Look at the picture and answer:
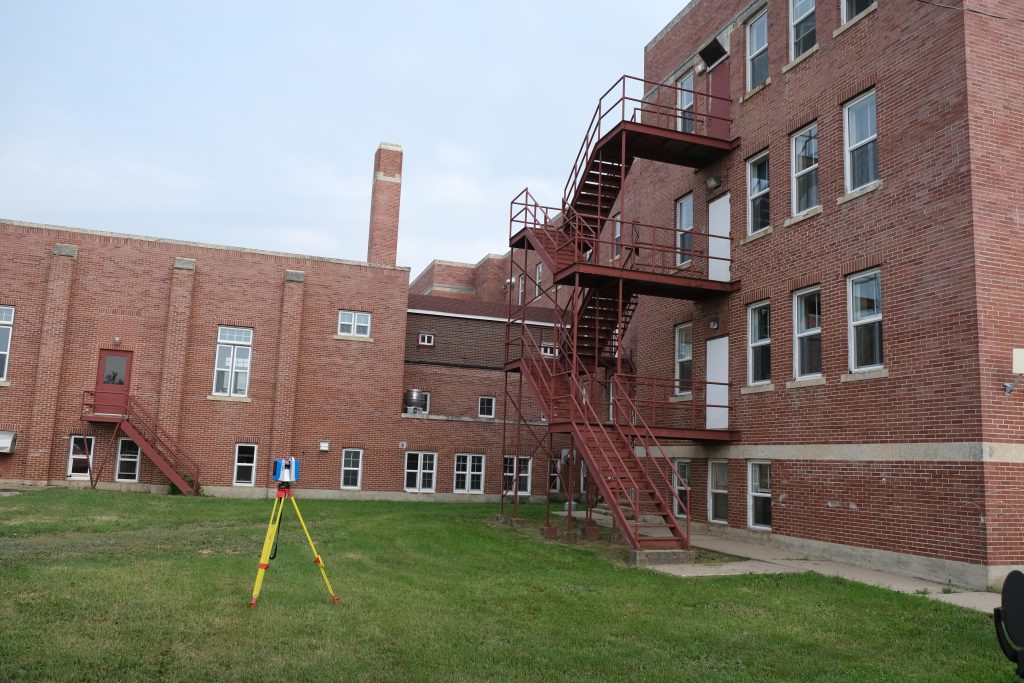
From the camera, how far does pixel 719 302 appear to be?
1770cm

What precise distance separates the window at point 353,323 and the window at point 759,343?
571 inches

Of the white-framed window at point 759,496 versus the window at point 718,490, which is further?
the window at point 718,490

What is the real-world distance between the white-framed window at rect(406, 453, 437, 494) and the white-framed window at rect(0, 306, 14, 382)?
12629mm

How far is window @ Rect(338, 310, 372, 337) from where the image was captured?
2708 centimetres

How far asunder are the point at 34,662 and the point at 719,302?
14.6 metres

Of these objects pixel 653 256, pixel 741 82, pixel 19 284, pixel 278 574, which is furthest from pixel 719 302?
pixel 19 284

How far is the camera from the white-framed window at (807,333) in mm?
14766

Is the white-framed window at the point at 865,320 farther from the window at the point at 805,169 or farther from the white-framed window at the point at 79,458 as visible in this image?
the white-framed window at the point at 79,458

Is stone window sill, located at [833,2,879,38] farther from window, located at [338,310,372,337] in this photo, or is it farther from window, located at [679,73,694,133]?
window, located at [338,310,372,337]

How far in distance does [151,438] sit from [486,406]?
36.7ft

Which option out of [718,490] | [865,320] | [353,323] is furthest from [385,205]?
[865,320]

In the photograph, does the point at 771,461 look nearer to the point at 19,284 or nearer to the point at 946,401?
the point at 946,401

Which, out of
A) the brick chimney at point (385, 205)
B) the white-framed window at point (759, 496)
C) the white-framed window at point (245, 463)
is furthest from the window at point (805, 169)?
the white-framed window at point (245, 463)

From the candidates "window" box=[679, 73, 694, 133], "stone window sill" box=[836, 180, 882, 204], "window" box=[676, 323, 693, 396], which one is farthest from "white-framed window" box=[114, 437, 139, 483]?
"stone window sill" box=[836, 180, 882, 204]
